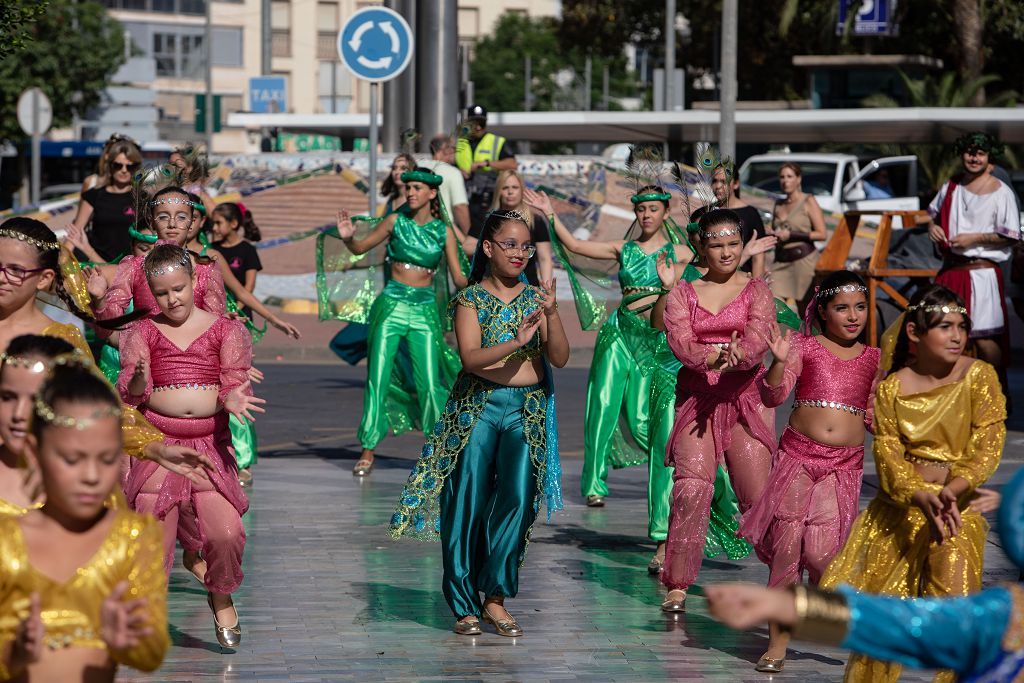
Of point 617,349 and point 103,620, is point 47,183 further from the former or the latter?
point 103,620

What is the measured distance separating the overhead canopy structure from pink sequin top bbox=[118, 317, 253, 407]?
23053 mm

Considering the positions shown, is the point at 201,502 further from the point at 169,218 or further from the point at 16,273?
the point at 169,218

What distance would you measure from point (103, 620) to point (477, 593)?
3.87 meters

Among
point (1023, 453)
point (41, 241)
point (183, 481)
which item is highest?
point (41, 241)

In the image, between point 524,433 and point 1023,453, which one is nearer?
point 524,433

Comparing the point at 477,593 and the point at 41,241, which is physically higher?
the point at 41,241

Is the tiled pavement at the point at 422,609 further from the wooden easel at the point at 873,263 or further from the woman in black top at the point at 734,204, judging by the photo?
the wooden easel at the point at 873,263

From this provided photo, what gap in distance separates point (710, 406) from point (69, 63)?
2172 inches

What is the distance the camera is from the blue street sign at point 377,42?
15477 mm

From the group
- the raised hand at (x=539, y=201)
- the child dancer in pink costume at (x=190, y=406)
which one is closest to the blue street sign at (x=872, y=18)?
the raised hand at (x=539, y=201)

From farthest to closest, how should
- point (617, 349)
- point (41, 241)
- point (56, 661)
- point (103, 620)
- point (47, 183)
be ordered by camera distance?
point (47, 183) < point (617, 349) < point (41, 241) < point (56, 661) < point (103, 620)

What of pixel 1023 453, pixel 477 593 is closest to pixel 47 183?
pixel 1023 453

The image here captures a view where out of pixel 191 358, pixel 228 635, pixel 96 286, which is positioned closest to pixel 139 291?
pixel 96 286

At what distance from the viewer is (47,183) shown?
2231 inches
